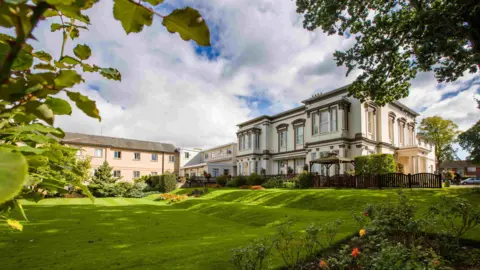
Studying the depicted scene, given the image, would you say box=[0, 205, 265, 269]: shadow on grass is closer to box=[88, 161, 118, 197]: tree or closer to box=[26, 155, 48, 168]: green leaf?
box=[26, 155, 48, 168]: green leaf

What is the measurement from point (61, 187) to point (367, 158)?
26827 mm

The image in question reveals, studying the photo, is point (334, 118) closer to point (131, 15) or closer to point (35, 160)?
point (35, 160)

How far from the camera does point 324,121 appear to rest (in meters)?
32.2

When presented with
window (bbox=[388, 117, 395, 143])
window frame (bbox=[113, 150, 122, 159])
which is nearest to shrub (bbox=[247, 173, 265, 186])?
window (bbox=[388, 117, 395, 143])

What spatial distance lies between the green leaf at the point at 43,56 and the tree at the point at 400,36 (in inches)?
494

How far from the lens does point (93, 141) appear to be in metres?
46.6

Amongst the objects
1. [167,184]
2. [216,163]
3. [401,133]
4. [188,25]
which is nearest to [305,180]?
[401,133]

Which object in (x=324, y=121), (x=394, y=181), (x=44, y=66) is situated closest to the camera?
(x=44, y=66)

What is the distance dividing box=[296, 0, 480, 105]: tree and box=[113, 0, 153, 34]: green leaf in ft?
40.8

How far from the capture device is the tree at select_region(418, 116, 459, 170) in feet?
184

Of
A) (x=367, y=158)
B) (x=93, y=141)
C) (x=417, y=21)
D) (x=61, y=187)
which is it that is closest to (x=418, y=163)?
(x=367, y=158)

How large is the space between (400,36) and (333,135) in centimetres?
1813

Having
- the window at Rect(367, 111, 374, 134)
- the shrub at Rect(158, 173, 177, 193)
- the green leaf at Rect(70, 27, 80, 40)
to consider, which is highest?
the window at Rect(367, 111, 374, 134)

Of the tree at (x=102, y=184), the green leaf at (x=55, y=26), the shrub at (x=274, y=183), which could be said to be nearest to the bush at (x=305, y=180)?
the shrub at (x=274, y=183)
